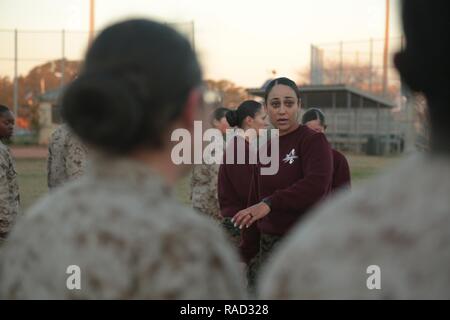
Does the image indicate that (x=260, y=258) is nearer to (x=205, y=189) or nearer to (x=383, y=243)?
(x=205, y=189)

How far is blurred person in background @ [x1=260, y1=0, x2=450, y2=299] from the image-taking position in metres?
1.24

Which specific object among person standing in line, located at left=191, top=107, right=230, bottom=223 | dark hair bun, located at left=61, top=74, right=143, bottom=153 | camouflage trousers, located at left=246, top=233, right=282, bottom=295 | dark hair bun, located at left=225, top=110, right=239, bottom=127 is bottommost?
camouflage trousers, located at left=246, top=233, right=282, bottom=295

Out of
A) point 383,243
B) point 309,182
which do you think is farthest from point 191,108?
point 309,182

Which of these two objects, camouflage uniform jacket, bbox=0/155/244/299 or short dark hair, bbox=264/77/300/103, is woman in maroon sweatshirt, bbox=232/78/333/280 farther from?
camouflage uniform jacket, bbox=0/155/244/299

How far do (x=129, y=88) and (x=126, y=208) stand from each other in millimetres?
252

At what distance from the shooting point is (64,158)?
21.8 ft

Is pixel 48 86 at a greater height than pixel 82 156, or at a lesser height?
greater

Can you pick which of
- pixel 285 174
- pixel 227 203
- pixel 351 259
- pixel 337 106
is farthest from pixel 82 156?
pixel 337 106

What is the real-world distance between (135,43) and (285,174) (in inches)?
131

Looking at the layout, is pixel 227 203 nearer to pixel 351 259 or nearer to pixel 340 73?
pixel 351 259

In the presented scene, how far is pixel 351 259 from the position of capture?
1261 millimetres

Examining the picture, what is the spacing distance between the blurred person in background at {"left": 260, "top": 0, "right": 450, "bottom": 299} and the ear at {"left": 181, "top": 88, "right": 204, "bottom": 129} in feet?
1.45

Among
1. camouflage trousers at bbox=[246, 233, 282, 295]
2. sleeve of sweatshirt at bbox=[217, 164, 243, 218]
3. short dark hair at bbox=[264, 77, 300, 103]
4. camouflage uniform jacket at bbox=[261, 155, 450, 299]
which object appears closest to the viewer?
camouflage uniform jacket at bbox=[261, 155, 450, 299]

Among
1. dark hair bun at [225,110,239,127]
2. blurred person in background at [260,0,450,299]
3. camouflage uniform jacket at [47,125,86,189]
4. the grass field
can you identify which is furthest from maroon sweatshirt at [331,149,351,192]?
the grass field
